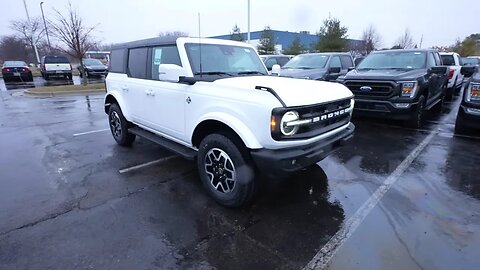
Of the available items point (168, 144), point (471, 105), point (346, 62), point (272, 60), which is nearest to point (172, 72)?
point (168, 144)

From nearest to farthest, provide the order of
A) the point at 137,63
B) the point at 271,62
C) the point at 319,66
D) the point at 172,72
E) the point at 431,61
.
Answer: the point at 172,72, the point at 137,63, the point at 431,61, the point at 319,66, the point at 271,62

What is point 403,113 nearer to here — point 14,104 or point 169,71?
point 169,71

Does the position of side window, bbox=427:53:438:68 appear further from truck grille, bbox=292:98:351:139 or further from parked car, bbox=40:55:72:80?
parked car, bbox=40:55:72:80

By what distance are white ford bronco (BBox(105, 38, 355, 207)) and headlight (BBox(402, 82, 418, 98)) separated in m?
3.33

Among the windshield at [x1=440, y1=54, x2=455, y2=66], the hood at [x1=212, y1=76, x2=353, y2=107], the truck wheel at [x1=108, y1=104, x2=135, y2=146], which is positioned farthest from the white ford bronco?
the windshield at [x1=440, y1=54, x2=455, y2=66]

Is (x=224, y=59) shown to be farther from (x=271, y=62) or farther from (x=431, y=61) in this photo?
(x=271, y=62)

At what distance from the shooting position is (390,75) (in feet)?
22.7

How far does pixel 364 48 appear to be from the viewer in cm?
4553

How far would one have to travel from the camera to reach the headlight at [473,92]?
5.96m

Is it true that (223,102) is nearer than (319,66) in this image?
Yes

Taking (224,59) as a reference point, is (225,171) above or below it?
below

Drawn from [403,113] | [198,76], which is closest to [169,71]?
[198,76]

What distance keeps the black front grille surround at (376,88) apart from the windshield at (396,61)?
4.59 ft

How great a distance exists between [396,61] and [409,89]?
1.77 meters
